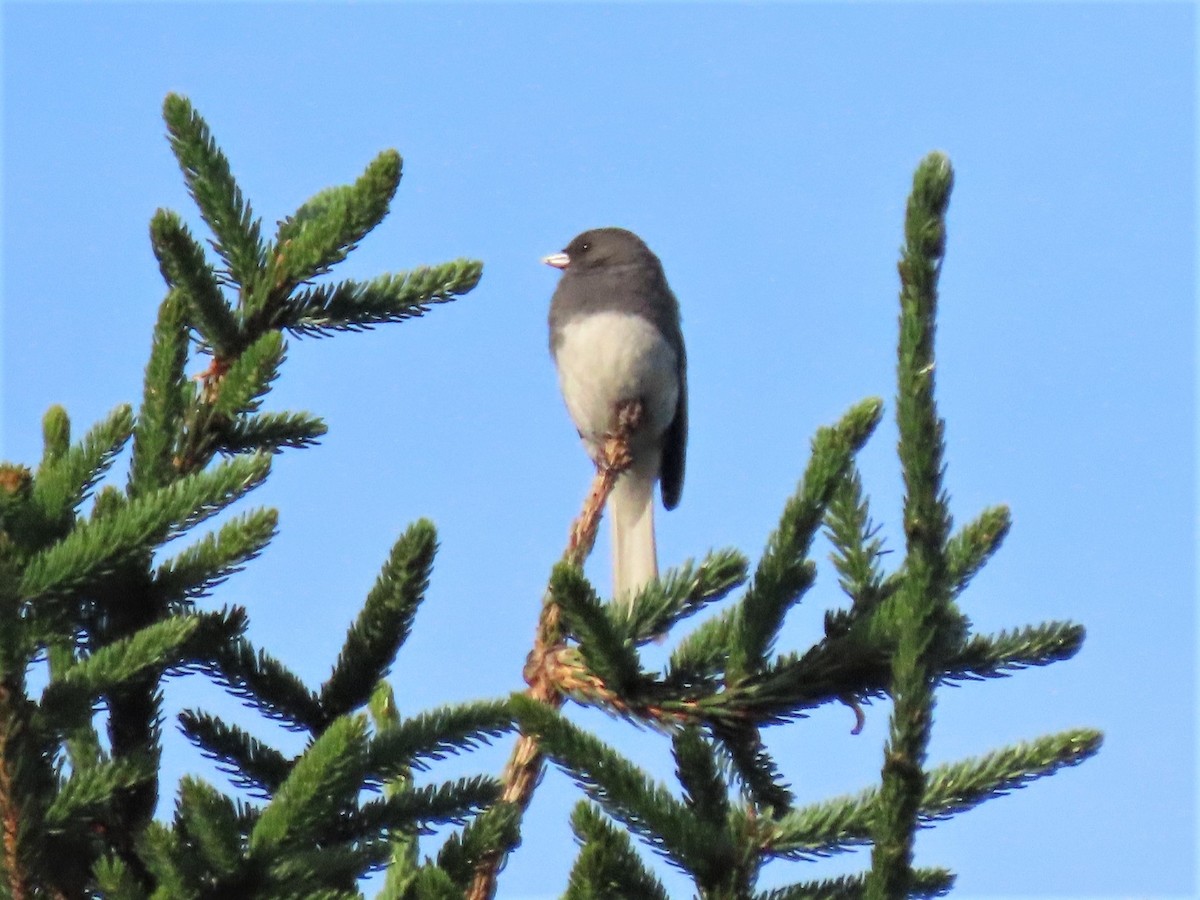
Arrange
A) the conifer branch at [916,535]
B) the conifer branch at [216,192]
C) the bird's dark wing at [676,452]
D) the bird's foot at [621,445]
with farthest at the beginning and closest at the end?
the bird's dark wing at [676,452]
the bird's foot at [621,445]
the conifer branch at [216,192]
the conifer branch at [916,535]

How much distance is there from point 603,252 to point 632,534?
4.08 feet

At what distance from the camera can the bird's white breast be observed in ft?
14.5

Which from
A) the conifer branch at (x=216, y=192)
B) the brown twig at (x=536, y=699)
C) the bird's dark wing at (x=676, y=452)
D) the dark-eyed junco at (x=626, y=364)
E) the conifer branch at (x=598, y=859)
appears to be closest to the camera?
the conifer branch at (x=598, y=859)

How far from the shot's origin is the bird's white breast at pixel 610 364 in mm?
4422

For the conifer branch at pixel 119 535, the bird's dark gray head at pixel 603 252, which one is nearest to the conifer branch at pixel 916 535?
the conifer branch at pixel 119 535

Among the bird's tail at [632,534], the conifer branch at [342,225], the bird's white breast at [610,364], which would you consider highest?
the bird's white breast at [610,364]

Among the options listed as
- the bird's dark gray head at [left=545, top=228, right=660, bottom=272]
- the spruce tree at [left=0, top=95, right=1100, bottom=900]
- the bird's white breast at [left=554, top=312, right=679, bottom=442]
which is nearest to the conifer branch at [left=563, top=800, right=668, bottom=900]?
the spruce tree at [left=0, top=95, right=1100, bottom=900]

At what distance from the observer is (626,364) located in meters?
4.42

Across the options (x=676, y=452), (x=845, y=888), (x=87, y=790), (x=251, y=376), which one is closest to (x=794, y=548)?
(x=845, y=888)

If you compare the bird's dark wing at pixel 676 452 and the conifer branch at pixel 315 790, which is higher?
the bird's dark wing at pixel 676 452

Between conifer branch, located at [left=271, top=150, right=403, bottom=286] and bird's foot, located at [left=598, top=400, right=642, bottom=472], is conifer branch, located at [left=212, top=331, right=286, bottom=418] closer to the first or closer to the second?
conifer branch, located at [left=271, top=150, right=403, bottom=286]

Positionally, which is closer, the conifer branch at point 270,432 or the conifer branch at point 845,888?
the conifer branch at point 845,888

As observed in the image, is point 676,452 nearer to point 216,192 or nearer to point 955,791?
point 216,192

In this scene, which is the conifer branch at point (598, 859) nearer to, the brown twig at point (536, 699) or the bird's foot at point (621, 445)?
the brown twig at point (536, 699)
